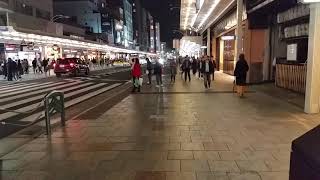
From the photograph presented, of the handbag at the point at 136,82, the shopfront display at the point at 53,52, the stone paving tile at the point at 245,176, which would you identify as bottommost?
the stone paving tile at the point at 245,176

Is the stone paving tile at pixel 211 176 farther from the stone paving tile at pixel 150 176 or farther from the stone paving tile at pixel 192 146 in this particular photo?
the stone paving tile at pixel 192 146

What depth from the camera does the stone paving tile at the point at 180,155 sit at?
6.59m

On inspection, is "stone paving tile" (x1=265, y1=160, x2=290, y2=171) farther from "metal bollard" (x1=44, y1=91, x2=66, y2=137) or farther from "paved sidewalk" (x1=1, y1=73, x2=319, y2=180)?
"metal bollard" (x1=44, y1=91, x2=66, y2=137)

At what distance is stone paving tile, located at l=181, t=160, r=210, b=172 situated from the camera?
19.3 feet

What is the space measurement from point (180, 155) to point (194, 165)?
25.6 inches

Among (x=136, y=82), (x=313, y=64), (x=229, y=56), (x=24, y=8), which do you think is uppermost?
(x=24, y=8)

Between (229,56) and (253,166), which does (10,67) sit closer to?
(229,56)

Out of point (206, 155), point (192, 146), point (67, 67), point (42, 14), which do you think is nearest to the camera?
point (206, 155)

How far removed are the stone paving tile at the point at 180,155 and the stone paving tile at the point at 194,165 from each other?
0.25m

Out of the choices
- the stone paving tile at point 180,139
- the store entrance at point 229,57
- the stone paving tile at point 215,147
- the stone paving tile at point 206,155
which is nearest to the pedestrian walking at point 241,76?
the stone paving tile at point 180,139

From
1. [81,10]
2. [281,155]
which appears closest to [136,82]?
[281,155]

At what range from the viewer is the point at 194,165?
20.1ft

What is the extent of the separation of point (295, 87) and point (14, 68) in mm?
24698

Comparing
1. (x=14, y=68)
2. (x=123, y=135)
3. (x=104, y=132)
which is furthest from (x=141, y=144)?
(x=14, y=68)
